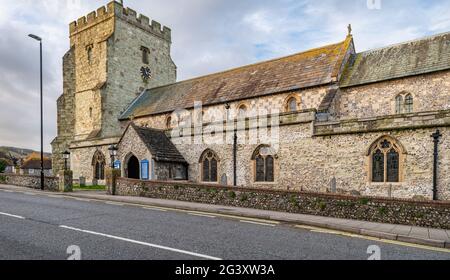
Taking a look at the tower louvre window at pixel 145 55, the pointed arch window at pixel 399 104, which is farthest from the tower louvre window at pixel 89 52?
the pointed arch window at pixel 399 104

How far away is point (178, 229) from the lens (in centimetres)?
840

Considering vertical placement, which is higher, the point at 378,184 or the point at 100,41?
the point at 100,41

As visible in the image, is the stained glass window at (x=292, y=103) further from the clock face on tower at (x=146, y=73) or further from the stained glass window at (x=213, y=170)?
the clock face on tower at (x=146, y=73)

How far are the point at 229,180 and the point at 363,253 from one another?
13.6 meters

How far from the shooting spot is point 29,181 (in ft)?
73.4

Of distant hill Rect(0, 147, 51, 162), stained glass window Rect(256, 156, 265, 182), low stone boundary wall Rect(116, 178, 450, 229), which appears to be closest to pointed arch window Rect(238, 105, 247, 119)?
stained glass window Rect(256, 156, 265, 182)

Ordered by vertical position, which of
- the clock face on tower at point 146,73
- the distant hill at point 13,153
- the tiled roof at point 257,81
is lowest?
the distant hill at point 13,153

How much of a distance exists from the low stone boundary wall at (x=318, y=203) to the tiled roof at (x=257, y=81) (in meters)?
9.77

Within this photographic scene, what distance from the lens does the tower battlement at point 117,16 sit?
32.1 m

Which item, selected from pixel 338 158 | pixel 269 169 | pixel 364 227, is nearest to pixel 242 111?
pixel 269 169
